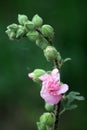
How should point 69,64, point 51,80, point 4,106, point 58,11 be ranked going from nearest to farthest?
point 51,80, point 69,64, point 58,11, point 4,106

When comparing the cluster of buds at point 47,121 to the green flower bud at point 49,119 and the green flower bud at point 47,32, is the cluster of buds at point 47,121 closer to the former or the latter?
the green flower bud at point 49,119

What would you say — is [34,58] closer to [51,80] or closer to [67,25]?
[67,25]

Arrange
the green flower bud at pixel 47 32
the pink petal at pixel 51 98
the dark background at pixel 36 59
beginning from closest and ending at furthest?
the pink petal at pixel 51 98 → the green flower bud at pixel 47 32 → the dark background at pixel 36 59

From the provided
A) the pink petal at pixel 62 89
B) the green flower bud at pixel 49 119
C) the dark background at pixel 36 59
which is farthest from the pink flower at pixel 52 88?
the dark background at pixel 36 59

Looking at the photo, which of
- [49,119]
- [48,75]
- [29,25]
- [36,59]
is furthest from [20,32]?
[36,59]

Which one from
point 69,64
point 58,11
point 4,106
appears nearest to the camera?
point 69,64

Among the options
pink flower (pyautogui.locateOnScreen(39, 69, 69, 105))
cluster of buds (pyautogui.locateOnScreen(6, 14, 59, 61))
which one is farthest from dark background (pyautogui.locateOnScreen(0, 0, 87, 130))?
pink flower (pyautogui.locateOnScreen(39, 69, 69, 105))

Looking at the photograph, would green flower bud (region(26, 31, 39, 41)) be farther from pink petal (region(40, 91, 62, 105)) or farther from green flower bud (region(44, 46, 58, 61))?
pink petal (region(40, 91, 62, 105))

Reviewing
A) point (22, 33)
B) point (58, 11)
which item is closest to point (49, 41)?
point (22, 33)
